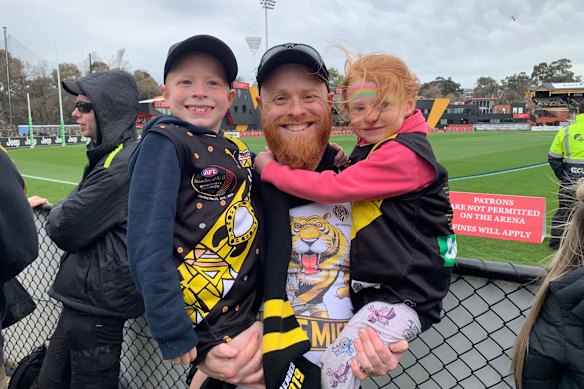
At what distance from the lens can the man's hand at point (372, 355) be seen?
140 centimetres

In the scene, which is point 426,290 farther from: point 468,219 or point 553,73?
point 553,73

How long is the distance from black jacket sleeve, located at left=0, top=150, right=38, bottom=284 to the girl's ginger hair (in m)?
1.75

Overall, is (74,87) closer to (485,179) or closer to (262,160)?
(262,160)

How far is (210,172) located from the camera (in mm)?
1573

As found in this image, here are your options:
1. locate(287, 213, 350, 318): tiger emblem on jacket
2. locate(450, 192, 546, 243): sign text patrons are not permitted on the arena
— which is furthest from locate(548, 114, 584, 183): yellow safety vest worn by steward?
locate(287, 213, 350, 318): tiger emblem on jacket

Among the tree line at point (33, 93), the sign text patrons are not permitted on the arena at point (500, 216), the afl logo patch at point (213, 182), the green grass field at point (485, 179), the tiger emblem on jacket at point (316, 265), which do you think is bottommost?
the green grass field at point (485, 179)

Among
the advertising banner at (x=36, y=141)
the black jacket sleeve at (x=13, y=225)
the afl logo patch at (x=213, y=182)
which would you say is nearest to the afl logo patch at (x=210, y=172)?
the afl logo patch at (x=213, y=182)

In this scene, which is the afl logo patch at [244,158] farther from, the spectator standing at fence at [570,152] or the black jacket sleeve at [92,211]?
the spectator standing at fence at [570,152]

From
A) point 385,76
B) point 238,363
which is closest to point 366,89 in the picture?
Answer: point 385,76

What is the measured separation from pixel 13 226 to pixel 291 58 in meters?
1.68

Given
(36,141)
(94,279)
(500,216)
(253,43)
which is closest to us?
(94,279)

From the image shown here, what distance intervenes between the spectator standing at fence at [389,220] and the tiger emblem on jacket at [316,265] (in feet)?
0.11

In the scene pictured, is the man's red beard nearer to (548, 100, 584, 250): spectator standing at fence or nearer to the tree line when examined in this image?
(548, 100, 584, 250): spectator standing at fence

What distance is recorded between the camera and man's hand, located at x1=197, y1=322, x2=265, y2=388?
58.1 inches
